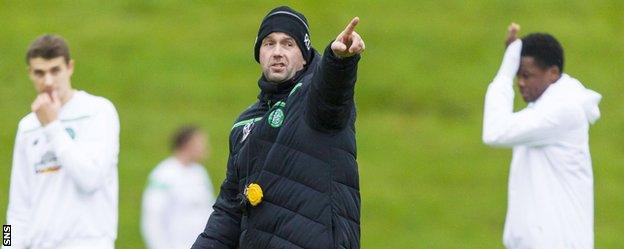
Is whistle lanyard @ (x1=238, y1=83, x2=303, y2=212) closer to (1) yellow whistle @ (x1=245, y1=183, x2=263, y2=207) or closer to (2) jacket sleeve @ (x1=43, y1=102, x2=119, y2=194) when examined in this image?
(1) yellow whistle @ (x1=245, y1=183, x2=263, y2=207)

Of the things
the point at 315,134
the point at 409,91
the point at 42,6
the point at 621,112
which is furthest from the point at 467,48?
the point at 315,134

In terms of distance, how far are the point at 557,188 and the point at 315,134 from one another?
2.45 m

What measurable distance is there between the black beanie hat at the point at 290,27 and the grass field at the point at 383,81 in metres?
Answer: 10.4

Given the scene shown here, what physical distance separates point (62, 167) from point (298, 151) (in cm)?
225

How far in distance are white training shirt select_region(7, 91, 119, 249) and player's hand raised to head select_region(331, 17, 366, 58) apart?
100 inches

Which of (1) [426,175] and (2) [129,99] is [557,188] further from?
(2) [129,99]

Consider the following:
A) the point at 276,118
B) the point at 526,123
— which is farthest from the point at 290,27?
the point at 526,123

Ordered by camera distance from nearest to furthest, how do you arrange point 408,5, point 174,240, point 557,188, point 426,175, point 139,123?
point 557,188
point 174,240
point 426,175
point 139,123
point 408,5

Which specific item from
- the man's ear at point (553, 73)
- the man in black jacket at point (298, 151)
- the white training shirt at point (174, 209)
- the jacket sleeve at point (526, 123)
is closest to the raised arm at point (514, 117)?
the jacket sleeve at point (526, 123)

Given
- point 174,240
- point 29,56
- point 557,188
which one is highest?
point 29,56

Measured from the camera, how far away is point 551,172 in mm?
9594

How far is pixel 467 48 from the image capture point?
872 inches

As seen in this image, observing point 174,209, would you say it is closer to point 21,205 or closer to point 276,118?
point 21,205

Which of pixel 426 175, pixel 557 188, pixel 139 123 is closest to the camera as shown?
pixel 557 188
